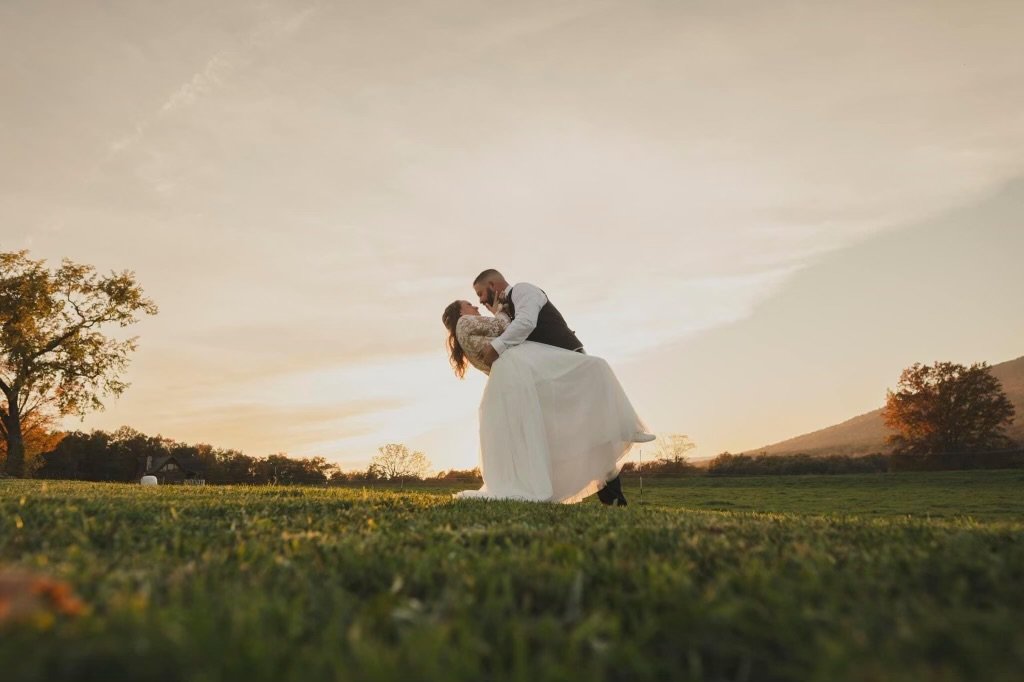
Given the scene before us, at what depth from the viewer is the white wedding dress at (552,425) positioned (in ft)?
27.3

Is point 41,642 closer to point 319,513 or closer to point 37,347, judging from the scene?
point 319,513

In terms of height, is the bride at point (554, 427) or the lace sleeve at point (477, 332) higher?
the lace sleeve at point (477, 332)

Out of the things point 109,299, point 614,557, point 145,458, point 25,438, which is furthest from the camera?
point 145,458

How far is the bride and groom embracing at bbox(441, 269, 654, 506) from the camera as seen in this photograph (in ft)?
27.3

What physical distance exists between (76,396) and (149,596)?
4049cm

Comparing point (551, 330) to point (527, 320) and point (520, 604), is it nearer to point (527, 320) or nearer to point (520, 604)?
point (527, 320)

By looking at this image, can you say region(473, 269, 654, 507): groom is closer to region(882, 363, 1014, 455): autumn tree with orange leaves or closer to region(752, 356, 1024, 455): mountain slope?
region(882, 363, 1014, 455): autumn tree with orange leaves

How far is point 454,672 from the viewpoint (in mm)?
1313

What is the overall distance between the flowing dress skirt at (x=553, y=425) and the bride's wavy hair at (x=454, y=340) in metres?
1.29

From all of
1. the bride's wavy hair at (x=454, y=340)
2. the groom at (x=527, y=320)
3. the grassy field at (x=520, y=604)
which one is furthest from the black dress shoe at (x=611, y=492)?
the grassy field at (x=520, y=604)

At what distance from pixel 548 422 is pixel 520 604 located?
6.59 m

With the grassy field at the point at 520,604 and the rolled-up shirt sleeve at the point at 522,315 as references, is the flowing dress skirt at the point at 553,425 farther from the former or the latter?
the grassy field at the point at 520,604

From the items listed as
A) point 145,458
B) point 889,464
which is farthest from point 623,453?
point 145,458

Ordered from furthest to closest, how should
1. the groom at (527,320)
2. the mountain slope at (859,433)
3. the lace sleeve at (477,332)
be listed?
the mountain slope at (859,433), the lace sleeve at (477,332), the groom at (527,320)
